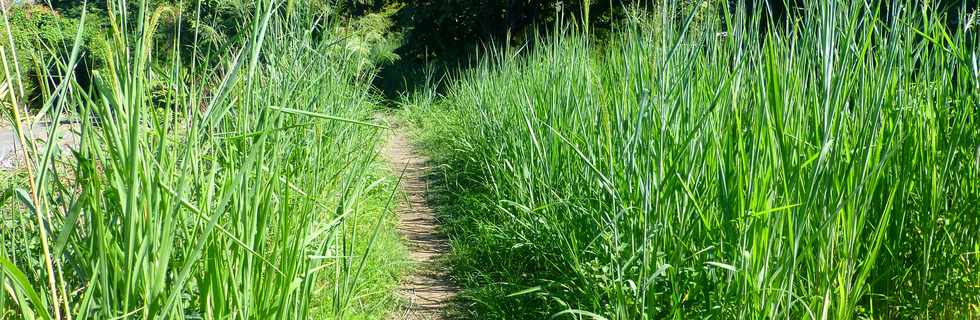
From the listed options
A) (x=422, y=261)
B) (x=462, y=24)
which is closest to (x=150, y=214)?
(x=422, y=261)

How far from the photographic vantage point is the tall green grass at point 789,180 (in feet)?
6.75

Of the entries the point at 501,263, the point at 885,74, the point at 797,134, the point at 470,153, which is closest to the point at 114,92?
the point at 797,134

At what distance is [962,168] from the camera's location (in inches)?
97.1

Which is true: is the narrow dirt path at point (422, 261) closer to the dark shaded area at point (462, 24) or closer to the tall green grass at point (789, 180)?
→ the tall green grass at point (789, 180)

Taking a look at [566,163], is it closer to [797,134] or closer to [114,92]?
[797,134]

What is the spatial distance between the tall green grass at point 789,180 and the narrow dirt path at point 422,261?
52cm

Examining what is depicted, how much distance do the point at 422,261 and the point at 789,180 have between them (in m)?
2.62

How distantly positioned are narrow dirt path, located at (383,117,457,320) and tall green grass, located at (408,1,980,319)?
52cm

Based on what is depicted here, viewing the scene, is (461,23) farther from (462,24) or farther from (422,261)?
(422,261)

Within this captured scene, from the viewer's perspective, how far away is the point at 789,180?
208 cm

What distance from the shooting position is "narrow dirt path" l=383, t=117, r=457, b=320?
12.0 ft

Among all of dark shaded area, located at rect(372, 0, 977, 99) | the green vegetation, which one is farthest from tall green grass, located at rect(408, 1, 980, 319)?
dark shaded area, located at rect(372, 0, 977, 99)

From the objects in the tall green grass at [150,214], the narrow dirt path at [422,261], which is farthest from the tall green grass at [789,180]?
the tall green grass at [150,214]

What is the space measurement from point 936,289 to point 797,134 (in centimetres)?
75
